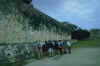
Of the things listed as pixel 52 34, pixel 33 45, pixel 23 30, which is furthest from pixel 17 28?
pixel 52 34

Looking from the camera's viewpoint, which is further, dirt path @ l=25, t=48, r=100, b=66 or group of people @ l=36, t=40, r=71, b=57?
group of people @ l=36, t=40, r=71, b=57

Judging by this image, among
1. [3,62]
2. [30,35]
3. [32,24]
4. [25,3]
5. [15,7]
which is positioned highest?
[25,3]

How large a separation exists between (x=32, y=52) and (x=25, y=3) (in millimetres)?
4548

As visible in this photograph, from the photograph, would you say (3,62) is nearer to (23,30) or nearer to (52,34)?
(23,30)

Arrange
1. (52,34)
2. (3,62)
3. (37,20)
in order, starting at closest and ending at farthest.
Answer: (3,62) → (37,20) → (52,34)

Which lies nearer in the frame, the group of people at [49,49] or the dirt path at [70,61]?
the dirt path at [70,61]

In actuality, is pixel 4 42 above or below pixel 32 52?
above

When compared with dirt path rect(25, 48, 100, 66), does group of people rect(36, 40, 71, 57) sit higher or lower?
higher

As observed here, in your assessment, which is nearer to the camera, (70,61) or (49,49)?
(70,61)

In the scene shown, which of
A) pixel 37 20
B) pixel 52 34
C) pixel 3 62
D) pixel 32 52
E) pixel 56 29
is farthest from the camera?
pixel 56 29

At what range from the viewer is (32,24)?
11.7m

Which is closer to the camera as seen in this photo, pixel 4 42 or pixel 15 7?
pixel 4 42

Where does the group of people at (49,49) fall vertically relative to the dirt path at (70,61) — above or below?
above

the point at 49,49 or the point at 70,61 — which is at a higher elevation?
the point at 49,49
